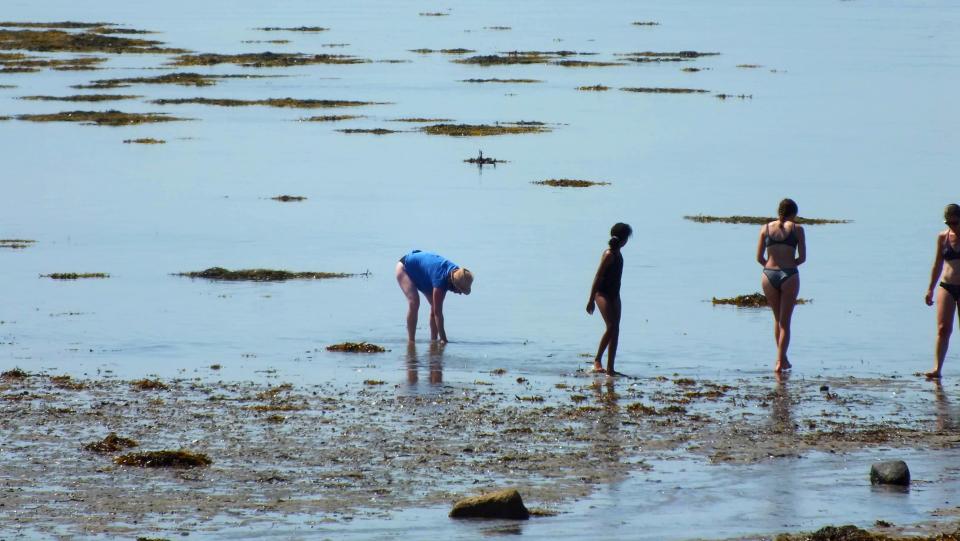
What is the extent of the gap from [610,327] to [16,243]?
49.7ft

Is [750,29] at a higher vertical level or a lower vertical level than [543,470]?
higher

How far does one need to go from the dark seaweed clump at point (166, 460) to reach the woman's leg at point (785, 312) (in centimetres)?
708

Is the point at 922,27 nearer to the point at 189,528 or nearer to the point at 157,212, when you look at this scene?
the point at 157,212

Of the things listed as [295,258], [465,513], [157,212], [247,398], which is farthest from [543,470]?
[157,212]

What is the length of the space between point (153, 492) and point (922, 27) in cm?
11022

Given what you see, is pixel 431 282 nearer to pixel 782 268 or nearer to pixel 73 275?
pixel 782 268

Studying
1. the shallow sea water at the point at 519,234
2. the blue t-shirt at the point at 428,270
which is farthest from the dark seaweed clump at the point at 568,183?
the blue t-shirt at the point at 428,270

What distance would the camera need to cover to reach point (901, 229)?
Result: 103 ft

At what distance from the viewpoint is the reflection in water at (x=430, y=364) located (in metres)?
17.5

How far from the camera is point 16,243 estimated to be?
29797 millimetres

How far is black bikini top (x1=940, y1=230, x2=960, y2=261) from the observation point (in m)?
17.3

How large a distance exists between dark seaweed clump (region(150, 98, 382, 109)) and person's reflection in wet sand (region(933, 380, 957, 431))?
4417 cm

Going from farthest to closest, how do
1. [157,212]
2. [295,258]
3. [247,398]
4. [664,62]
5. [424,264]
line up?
[664,62]
[157,212]
[295,258]
[424,264]
[247,398]

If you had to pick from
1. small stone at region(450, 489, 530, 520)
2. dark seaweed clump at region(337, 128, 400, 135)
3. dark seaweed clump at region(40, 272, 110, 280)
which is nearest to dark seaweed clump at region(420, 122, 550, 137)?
dark seaweed clump at region(337, 128, 400, 135)
